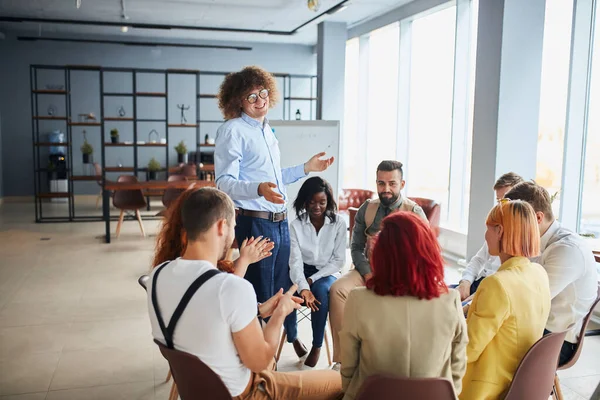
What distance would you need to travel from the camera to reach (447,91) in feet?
25.8

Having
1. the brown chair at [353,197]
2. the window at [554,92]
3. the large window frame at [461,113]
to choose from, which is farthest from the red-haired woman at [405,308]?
the brown chair at [353,197]

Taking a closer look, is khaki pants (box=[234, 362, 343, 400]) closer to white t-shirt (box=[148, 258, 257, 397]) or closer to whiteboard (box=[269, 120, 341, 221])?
white t-shirt (box=[148, 258, 257, 397])

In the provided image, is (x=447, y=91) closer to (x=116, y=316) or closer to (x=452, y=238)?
(x=452, y=238)

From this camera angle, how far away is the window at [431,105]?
7883 mm

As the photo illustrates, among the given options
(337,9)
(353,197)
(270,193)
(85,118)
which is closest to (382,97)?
(337,9)

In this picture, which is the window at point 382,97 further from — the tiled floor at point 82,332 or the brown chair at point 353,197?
the tiled floor at point 82,332

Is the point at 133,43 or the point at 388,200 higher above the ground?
the point at 133,43

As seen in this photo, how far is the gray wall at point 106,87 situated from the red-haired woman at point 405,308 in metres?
11.5

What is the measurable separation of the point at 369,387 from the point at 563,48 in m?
5.23

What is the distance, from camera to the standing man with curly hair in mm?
3059

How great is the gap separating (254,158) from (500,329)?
168 centimetres

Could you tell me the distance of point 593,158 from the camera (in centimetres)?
536

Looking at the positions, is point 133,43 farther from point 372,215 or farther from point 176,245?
point 176,245

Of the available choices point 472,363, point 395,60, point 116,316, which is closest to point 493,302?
point 472,363
